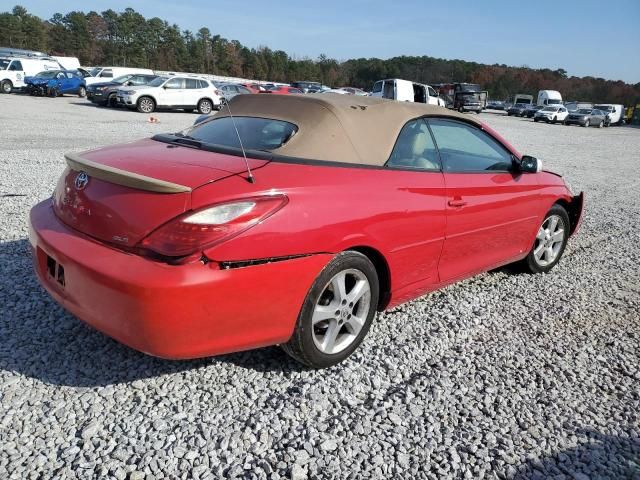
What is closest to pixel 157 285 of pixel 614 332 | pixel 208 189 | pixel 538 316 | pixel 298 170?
pixel 208 189

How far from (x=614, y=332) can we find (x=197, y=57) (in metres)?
91.0

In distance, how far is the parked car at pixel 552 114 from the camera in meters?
40.9

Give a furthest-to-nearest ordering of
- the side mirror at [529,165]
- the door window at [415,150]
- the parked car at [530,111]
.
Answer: the parked car at [530,111]
the side mirror at [529,165]
the door window at [415,150]

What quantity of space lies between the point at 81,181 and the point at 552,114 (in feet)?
145

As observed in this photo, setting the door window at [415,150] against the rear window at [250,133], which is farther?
the door window at [415,150]

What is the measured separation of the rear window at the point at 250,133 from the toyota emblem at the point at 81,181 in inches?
29.5

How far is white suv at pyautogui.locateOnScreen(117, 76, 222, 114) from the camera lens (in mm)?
21031

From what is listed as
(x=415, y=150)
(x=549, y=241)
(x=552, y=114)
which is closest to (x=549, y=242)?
(x=549, y=241)

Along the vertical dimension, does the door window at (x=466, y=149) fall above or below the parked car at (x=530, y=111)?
below

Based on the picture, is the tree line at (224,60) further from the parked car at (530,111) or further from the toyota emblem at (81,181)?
the toyota emblem at (81,181)

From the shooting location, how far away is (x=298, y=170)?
2605 millimetres

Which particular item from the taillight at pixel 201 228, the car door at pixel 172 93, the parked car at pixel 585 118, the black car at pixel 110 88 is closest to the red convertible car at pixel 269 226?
the taillight at pixel 201 228

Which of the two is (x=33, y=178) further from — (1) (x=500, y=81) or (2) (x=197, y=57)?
(1) (x=500, y=81)

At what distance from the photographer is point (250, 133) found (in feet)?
10.1
